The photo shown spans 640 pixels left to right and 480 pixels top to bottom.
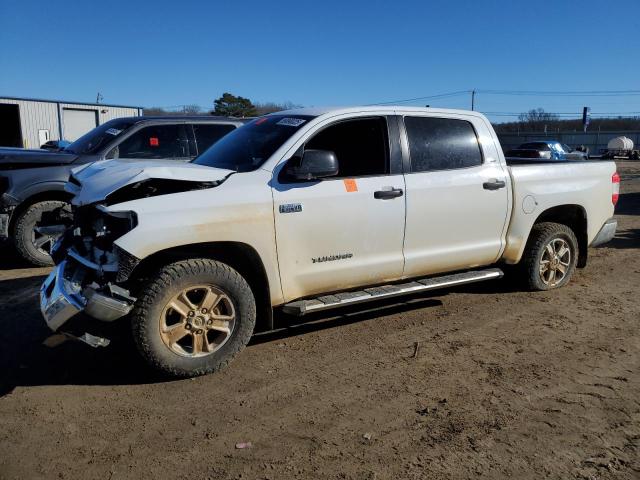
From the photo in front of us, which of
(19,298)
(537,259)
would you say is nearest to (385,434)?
(537,259)

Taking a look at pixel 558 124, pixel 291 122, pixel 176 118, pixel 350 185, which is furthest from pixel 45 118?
pixel 558 124

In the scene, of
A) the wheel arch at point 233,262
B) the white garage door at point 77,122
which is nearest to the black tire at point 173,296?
the wheel arch at point 233,262

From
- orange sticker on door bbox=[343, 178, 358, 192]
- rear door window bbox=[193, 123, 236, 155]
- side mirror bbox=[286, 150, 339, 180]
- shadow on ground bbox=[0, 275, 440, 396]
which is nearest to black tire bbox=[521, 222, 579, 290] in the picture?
shadow on ground bbox=[0, 275, 440, 396]

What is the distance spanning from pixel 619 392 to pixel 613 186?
3308mm

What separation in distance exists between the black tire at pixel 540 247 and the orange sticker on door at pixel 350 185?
2394 mm

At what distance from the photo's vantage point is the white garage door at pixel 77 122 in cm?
2978

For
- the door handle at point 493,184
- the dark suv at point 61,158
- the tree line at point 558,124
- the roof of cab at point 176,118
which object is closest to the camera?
the door handle at point 493,184

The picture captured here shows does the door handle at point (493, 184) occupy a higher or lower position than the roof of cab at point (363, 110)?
lower

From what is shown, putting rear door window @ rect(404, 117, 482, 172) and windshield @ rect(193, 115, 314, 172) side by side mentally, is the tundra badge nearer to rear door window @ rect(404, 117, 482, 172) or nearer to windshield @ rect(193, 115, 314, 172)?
windshield @ rect(193, 115, 314, 172)

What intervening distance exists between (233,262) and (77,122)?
2976 cm

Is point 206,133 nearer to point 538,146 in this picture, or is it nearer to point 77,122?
point 538,146

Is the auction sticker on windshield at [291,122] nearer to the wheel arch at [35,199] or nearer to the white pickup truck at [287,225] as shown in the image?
the white pickup truck at [287,225]

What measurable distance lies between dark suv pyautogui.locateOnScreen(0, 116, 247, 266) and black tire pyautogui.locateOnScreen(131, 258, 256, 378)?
3269mm

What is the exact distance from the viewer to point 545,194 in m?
5.53
